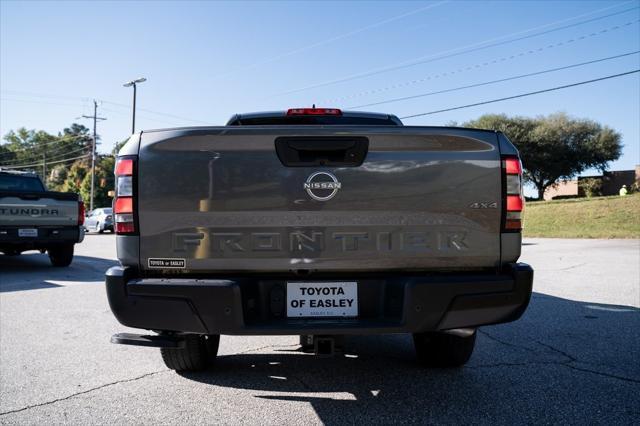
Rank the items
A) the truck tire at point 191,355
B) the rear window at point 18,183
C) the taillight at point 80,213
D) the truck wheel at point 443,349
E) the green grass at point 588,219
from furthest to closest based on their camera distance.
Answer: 1. the green grass at point 588,219
2. the rear window at point 18,183
3. the taillight at point 80,213
4. the truck wheel at point 443,349
5. the truck tire at point 191,355

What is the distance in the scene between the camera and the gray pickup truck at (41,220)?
9.23 metres

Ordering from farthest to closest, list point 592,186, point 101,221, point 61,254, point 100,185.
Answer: point 100,185 → point 592,186 → point 101,221 → point 61,254

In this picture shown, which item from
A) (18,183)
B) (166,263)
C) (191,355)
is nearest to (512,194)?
(166,263)

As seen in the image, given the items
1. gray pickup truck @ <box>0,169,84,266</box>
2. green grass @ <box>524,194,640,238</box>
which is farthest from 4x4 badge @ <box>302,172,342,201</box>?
green grass @ <box>524,194,640,238</box>

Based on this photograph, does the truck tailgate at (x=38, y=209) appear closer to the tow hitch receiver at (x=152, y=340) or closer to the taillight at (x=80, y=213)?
the taillight at (x=80, y=213)

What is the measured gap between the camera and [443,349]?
3.59 m

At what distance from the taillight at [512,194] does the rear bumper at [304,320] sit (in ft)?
0.77

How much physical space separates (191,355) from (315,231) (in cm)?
150

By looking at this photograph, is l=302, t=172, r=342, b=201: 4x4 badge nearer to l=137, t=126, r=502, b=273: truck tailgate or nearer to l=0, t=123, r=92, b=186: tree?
l=137, t=126, r=502, b=273: truck tailgate

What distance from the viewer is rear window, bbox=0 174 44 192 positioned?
35.9 feet

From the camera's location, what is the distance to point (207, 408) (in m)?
2.92

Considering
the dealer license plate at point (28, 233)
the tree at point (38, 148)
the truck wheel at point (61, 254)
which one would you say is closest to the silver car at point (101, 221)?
the truck wheel at point (61, 254)

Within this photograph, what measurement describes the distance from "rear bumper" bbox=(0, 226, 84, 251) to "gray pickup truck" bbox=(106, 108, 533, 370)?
7972 mm

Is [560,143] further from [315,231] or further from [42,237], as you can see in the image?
[315,231]
